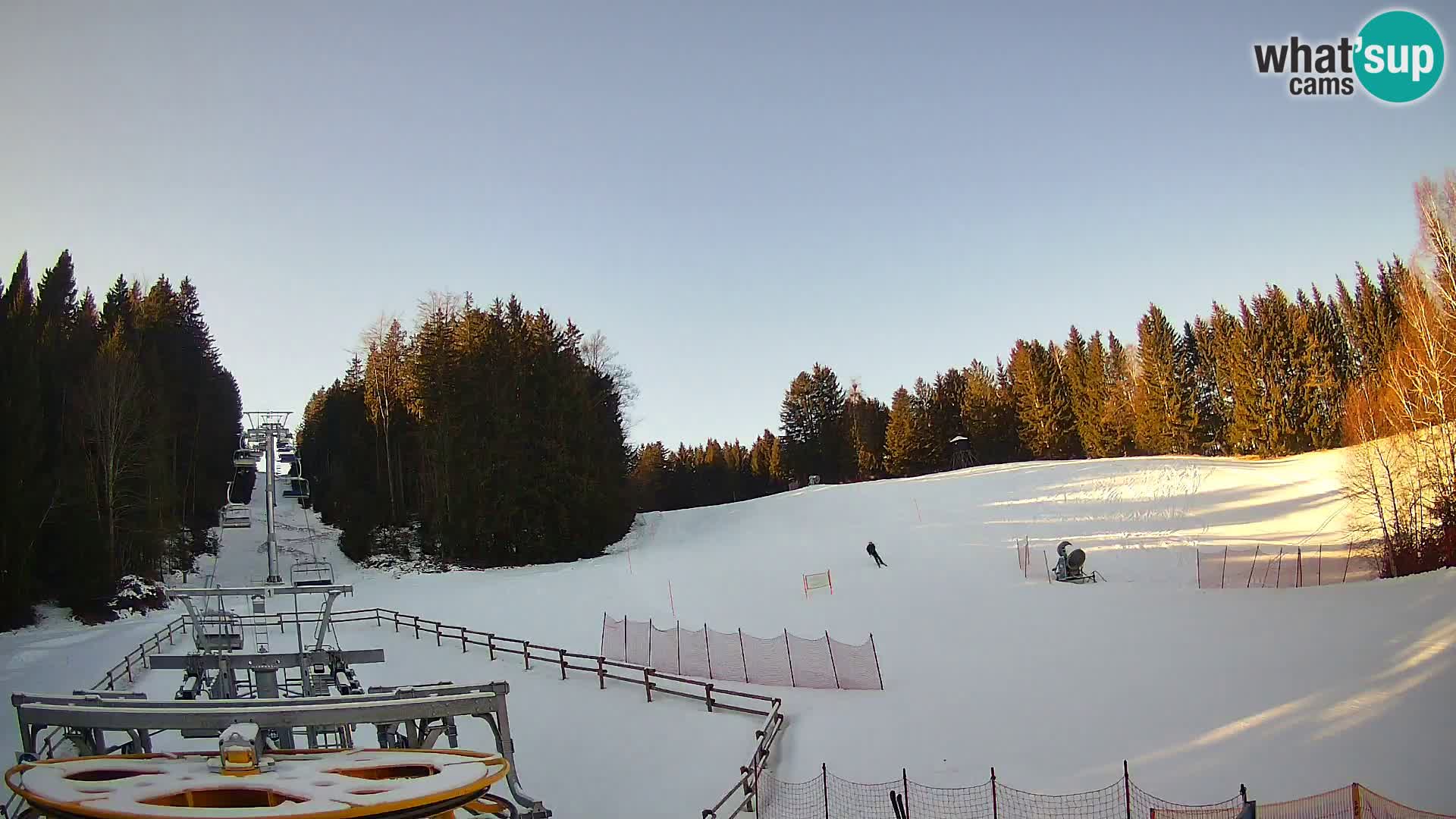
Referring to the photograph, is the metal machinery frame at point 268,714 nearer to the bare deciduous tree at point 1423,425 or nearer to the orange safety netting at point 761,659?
the orange safety netting at point 761,659

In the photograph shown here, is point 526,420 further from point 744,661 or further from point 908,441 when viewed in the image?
point 908,441

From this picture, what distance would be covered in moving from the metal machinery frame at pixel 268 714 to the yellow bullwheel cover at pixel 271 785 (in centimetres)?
35

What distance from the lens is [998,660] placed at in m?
19.0

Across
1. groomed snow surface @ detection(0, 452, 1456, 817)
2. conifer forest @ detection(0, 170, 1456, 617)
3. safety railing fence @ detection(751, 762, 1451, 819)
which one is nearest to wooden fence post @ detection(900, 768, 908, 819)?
safety railing fence @ detection(751, 762, 1451, 819)

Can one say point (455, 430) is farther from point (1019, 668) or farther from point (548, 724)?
point (1019, 668)


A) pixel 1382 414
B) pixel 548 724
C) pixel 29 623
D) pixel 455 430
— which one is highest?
pixel 455 430

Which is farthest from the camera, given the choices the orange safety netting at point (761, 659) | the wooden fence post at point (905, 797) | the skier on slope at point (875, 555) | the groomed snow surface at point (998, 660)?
the skier on slope at point (875, 555)

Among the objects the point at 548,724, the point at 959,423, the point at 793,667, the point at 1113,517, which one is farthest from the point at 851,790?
the point at 959,423

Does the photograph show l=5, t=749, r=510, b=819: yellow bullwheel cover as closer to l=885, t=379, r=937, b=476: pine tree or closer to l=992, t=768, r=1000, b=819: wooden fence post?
l=992, t=768, r=1000, b=819: wooden fence post

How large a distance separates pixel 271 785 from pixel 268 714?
1.11m

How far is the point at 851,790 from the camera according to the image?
1197 centimetres

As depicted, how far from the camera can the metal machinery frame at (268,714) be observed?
756cm

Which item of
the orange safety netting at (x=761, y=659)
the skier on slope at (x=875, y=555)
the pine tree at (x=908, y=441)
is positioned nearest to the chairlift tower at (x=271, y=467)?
the orange safety netting at (x=761, y=659)

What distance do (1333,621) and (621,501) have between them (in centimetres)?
3653
